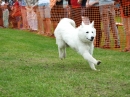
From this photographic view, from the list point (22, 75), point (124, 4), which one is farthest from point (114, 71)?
point (124, 4)

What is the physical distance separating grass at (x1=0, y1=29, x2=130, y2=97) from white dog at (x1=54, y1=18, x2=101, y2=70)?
11.3 inches

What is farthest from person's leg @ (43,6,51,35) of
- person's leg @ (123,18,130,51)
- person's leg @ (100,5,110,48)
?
person's leg @ (123,18,130,51)

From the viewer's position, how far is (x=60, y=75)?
654 centimetres

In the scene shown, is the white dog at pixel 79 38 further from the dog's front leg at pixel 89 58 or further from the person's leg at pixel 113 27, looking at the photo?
the person's leg at pixel 113 27

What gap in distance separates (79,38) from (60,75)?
1.03 metres

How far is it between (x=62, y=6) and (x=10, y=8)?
7422 millimetres

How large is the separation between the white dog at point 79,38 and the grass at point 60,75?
286 mm

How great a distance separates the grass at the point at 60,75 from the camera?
17.3 feet

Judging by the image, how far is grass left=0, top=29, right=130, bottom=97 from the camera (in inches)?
208

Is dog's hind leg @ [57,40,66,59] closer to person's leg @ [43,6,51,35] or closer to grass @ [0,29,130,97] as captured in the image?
grass @ [0,29,130,97]

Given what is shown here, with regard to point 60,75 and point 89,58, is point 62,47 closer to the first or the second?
point 89,58

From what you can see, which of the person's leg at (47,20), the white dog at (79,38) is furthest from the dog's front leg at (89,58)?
the person's leg at (47,20)

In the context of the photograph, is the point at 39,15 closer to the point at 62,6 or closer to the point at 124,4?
the point at 62,6

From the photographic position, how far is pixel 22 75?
6512mm
